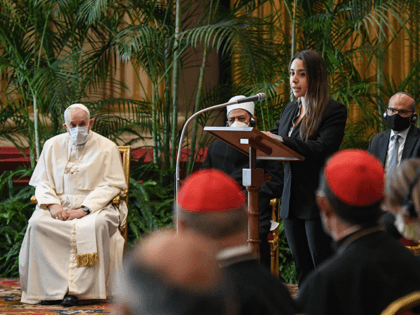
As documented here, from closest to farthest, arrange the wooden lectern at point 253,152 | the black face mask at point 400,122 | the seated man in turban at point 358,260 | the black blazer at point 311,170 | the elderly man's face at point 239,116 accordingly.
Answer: the seated man in turban at point 358,260
the wooden lectern at point 253,152
the black blazer at point 311,170
the black face mask at point 400,122
the elderly man's face at point 239,116

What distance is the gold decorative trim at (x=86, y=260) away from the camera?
181 inches

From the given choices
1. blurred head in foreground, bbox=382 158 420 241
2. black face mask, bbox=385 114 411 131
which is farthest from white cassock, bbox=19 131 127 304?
blurred head in foreground, bbox=382 158 420 241

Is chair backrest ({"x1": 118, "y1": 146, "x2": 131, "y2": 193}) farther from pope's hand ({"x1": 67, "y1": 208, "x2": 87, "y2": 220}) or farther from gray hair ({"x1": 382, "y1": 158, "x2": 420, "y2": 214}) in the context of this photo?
gray hair ({"x1": 382, "y1": 158, "x2": 420, "y2": 214})

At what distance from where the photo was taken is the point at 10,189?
5.92 meters

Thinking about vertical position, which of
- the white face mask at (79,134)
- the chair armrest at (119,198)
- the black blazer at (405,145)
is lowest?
Result: the chair armrest at (119,198)

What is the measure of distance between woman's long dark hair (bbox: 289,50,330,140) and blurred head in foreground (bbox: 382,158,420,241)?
1336 mm

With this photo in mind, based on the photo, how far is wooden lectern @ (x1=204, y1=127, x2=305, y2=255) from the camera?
2.64 metres

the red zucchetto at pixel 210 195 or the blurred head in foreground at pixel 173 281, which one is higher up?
the red zucchetto at pixel 210 195

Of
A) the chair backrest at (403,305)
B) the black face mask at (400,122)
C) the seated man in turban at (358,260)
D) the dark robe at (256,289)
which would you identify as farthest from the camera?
the black face mask at (400,122)

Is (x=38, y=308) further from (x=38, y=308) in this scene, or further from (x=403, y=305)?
(x=403, y=305)

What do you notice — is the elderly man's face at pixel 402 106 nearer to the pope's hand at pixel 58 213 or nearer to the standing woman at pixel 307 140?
the standing woman at pixel 307 140

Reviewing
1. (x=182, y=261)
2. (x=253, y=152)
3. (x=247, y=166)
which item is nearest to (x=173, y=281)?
(x=182, y=261)

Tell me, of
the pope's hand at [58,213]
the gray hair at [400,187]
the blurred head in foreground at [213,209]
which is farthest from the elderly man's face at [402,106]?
the blurred head in foreground at [213,209]

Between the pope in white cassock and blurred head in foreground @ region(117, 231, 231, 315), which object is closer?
blurred head in foreground @ region(117, 231, 231, 315)
